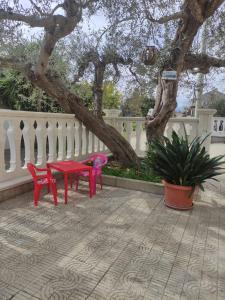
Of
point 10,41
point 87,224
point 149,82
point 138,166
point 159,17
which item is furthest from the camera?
point 149,82

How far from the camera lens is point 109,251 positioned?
2.04 meters

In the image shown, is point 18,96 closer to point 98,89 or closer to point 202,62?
point 98,89

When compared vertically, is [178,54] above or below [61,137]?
above

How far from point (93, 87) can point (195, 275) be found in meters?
3.56

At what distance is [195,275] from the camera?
5.84ft

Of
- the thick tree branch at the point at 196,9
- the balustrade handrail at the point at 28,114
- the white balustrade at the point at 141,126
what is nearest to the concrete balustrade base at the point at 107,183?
the balustrade handrail at the point at 28,114

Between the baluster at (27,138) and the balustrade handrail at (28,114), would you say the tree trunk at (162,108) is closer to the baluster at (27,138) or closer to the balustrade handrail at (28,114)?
the balustrade handrail at (28,114)

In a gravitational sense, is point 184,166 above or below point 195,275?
above

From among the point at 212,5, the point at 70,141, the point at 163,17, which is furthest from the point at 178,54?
the point at 70,141

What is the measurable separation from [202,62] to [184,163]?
2.31 m

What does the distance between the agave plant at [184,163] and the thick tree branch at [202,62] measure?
1.90 metres

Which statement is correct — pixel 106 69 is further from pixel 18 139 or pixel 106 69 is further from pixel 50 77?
pixel 18 139

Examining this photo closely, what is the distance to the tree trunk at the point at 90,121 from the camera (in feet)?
12.2

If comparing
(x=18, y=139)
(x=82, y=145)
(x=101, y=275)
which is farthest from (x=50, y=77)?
(x=101, y=275)
